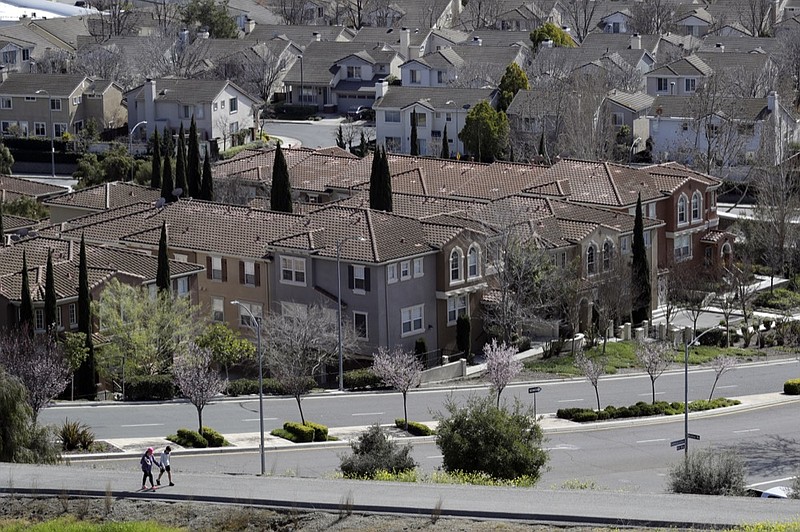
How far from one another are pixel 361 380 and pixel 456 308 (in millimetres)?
8859

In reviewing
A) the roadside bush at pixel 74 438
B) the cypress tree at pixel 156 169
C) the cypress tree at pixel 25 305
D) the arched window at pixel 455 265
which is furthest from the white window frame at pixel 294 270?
the cypress tree at pixel 156 169

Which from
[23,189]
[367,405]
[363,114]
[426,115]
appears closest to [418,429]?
[367,405]

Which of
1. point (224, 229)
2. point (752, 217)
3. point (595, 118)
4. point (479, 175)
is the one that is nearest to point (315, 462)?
point (224, 229)

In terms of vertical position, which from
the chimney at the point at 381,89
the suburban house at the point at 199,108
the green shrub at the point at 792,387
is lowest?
the green shrub at the point at 792,387

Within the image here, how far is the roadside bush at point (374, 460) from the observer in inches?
1671

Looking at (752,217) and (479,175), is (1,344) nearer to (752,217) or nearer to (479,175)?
(479,175)

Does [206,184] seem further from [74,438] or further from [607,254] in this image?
[74,438]

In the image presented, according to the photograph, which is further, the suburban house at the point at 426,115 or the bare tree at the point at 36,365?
the suburban house at the point at 426,115

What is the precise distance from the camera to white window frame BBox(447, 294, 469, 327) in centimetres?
7038

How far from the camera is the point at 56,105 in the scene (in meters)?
125

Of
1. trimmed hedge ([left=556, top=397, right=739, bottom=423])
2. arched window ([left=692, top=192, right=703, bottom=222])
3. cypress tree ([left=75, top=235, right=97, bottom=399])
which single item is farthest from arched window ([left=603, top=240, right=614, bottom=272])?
cypress tree ([left=75, top=235, right=97, bottom=399])

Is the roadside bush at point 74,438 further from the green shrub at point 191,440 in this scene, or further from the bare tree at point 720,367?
the bare tree at point 720,367

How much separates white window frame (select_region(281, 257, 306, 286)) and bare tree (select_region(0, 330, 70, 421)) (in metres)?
13.4

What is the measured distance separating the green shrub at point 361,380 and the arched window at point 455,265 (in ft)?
27.4
